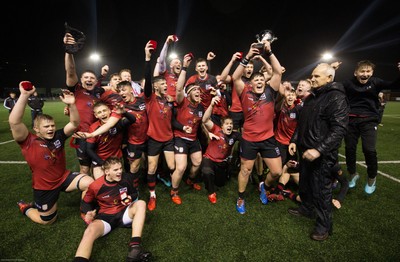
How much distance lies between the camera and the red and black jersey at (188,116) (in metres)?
4.24

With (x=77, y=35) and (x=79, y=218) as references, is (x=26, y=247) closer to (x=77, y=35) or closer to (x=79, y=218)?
(x=79, y=218)

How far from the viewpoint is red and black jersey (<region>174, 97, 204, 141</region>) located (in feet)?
13.9

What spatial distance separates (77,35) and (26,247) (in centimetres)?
297

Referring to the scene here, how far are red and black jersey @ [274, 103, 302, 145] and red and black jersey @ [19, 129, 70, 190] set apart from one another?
3.81 metres

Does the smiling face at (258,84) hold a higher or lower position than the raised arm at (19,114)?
higher

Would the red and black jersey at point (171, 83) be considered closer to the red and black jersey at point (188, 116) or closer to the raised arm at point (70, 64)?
the red and black jersey at point (188, 116)

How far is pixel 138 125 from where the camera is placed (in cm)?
407

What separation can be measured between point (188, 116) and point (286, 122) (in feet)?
6.26

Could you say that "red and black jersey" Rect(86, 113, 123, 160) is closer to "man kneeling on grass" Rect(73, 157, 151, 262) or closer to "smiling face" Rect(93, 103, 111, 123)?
"smiling face" Rect(93, 103, 111, 123)

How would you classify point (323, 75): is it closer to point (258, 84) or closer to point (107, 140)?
point (258, 84)

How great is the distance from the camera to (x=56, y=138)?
3273mm

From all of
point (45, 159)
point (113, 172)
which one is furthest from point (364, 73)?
point (45, 159)

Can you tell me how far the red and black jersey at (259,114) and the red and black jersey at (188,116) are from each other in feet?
3.31

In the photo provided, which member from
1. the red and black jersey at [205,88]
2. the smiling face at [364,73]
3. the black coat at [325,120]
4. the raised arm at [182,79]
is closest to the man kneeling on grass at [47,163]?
the raised arm at [182,79]
